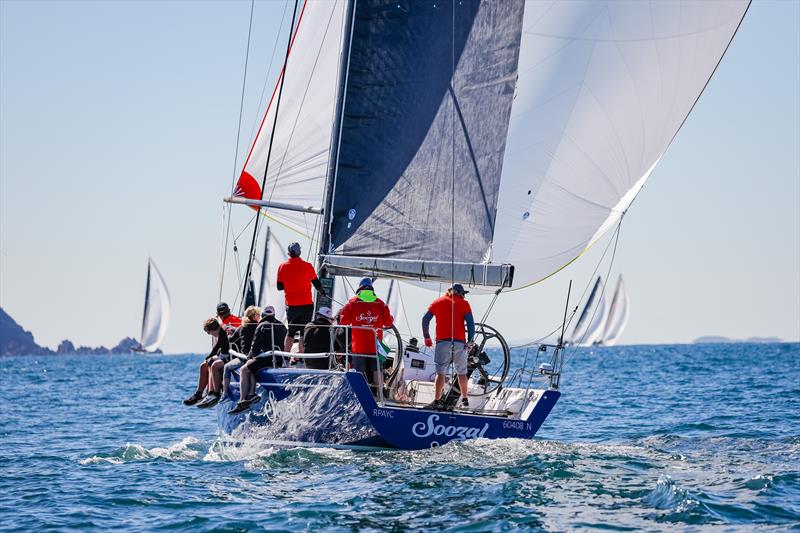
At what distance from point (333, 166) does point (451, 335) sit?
3.40m

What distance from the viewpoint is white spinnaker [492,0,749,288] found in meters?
13.6

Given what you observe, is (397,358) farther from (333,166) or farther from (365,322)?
(333,166)

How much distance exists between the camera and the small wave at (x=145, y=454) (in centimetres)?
1502

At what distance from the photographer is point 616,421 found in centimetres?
2111

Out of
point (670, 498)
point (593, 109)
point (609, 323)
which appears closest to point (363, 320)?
point (593, 109)

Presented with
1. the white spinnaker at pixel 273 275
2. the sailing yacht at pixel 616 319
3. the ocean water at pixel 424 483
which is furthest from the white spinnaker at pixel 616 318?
the ocean water at pixel 424 483

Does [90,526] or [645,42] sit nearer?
[90,526]

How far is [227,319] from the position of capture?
15.9 m

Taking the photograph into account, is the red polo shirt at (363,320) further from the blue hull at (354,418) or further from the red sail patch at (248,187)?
the red sail patch at (248,187)

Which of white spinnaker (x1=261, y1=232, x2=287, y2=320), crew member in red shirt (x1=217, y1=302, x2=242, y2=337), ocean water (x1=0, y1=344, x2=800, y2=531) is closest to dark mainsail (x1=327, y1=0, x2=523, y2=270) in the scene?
crew member in red shirt (x1=217, y1=302, x2=242, y2=337)

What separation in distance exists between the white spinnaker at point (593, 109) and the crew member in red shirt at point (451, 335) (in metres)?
1.12

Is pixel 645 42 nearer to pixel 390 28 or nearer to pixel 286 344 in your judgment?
pixel 390 28

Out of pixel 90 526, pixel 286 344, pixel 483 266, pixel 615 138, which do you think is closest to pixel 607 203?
pixel 615 138

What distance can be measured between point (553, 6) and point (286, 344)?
588 centimetres
